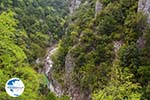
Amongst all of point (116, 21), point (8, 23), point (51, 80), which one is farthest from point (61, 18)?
point (8, 23)

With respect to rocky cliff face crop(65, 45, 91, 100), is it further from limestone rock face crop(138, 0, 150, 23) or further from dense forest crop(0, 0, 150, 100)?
limestone rock face crop(138, 0, 150, 23)

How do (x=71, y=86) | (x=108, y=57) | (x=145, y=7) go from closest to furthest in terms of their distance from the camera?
(x=145, y=7)
(x=108, y=57)
(x=71, y=86)

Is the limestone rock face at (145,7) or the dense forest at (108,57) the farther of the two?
the limestone rock face at (145,7)

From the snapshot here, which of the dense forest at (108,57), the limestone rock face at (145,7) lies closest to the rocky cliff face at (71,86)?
the dense forest at (108,57)

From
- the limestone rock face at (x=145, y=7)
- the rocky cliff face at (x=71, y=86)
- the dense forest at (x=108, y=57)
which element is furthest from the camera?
the rocky cliff face at (x=71, y=86)

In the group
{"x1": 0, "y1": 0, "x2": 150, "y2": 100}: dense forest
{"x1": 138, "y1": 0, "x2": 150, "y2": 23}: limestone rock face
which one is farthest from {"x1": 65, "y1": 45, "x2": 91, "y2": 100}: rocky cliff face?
{"x1": 138, "y1": 0, "x2": 150, "y2": 23}: limestone rock face

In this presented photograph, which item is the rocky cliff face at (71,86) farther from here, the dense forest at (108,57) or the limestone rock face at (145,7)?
the limestone rock face at (145,7)

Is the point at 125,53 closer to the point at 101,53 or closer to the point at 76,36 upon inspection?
the point at 101,53

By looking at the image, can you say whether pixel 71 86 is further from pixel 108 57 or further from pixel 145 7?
pixel 145 7

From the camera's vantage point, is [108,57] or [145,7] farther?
[108,57]

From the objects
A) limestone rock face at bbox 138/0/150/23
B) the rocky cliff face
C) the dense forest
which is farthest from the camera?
the rocky cliff face


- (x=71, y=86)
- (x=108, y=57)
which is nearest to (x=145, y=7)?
(x=108, y=57)
